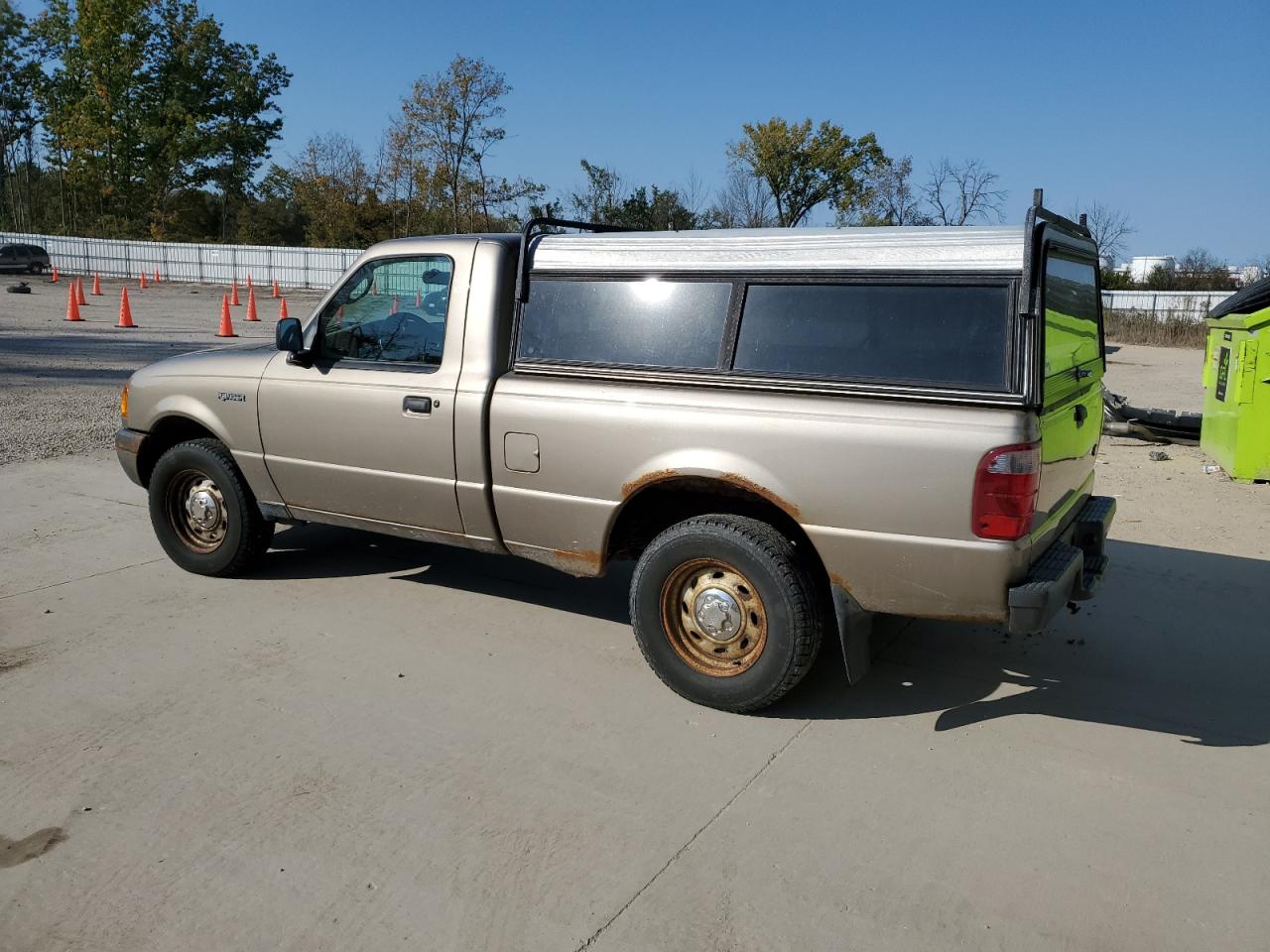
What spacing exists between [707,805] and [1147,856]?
1397 millimetres

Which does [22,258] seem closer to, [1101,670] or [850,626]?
[850,626]

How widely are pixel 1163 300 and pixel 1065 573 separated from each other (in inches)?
1384

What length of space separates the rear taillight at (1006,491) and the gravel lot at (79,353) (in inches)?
327

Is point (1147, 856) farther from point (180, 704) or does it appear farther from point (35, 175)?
point (35, 175)

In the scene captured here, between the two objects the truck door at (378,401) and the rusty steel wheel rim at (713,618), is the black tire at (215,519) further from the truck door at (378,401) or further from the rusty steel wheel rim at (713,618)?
the rusty steel wheel rim at (713,618)

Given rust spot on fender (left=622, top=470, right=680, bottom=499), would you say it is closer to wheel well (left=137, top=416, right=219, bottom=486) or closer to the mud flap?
the mud flap

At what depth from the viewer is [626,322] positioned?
450 cm

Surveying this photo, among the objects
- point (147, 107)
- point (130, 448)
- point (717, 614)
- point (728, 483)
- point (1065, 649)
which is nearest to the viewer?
point (728, 483)

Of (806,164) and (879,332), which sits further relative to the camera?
(806,164)

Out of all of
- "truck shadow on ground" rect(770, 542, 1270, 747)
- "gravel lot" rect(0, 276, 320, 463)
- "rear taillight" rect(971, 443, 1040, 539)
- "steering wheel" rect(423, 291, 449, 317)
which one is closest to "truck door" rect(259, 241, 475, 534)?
"steering wheel" rect(423, 291, 449, 317)

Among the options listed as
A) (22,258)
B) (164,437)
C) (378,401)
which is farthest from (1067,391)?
(22,258)

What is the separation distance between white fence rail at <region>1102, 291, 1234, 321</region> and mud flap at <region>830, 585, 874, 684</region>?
29036mm

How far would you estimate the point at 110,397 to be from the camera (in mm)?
12078

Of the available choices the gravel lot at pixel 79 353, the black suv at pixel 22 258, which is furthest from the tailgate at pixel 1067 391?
the black suv at pixel 22 258
